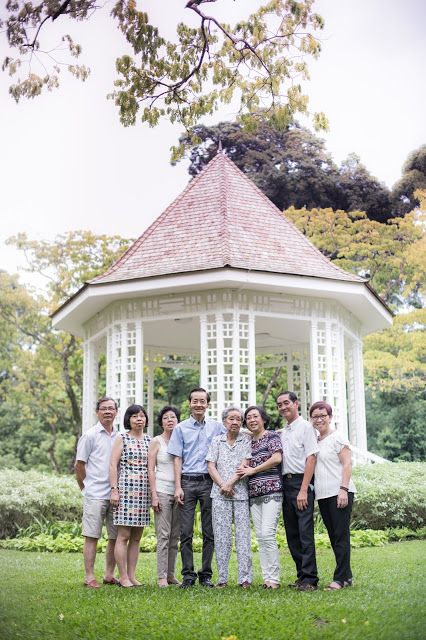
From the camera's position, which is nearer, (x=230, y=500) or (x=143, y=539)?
(x=230, y=500)

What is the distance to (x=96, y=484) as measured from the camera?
6.10m

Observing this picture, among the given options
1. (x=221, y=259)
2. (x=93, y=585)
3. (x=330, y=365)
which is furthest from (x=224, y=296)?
(x=93, y=585)

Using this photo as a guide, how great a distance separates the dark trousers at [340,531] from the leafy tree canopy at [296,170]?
11.6 m

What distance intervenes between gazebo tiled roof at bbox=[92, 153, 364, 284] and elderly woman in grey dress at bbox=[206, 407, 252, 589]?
4734mm

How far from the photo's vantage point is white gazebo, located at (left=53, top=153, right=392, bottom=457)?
35.8 ft

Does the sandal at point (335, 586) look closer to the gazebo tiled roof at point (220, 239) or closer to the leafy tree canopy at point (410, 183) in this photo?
the leafy tree canopy at point (410, 183)

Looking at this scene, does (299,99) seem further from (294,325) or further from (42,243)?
(42,243)

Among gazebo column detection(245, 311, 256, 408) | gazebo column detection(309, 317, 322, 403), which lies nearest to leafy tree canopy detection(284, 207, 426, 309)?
gazebo column detection(309, 317, 322, 403)

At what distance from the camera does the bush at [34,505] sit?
32.2 ft

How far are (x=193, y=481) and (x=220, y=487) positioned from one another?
0.98ft

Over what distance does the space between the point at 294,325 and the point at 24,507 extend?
606 centimetres

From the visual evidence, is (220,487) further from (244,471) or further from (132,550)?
(132,550)

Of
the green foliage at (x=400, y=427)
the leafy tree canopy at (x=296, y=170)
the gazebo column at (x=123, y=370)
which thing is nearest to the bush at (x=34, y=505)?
the gazebo column at (x=123, y=370)

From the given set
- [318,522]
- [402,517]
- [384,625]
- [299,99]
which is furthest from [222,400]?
[384,625]
